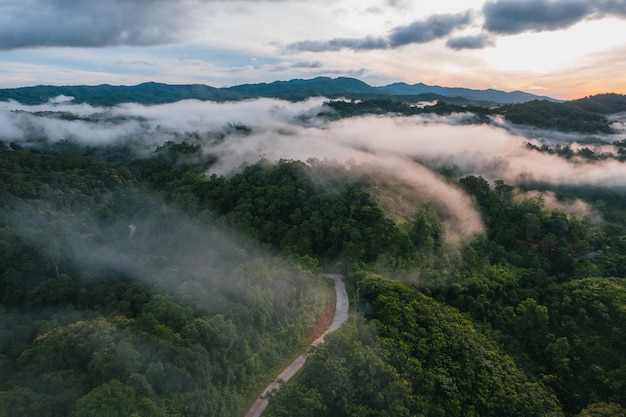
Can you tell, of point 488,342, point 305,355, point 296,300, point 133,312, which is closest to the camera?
point 305,355

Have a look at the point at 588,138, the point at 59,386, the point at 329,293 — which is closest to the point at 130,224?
the point at 329,293

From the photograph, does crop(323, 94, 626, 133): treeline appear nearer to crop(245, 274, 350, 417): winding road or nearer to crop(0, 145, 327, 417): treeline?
crop(245, 274, 350, 417): winding road

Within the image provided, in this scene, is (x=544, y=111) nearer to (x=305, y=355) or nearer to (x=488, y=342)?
(x=488, y=342)

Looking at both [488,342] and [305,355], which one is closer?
[305,355]

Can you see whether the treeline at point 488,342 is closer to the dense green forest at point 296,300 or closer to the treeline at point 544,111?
the dense green forest at point 296,300

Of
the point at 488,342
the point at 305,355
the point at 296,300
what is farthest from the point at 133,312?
the point at 488,342

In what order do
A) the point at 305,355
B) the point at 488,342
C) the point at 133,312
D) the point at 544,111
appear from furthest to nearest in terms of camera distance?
the point at 544,111 < the point at 488,342 < the point at 133,312 < the point at 305,355
